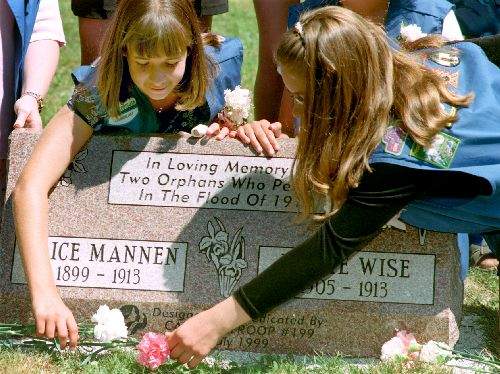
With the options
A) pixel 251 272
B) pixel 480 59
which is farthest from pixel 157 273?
pixel 480 59

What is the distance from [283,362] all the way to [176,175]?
2.60 ft

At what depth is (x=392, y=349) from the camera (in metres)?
3.18

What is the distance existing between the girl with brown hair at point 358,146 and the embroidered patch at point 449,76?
0.7 inches

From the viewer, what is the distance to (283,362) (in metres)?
3.22

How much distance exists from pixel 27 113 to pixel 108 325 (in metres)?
0.96

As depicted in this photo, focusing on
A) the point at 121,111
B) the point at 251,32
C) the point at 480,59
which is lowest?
the point at 251,32

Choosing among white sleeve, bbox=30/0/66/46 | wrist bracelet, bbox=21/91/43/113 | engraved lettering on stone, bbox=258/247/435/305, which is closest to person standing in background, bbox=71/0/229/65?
white sleeve, bbox=30/0/66/46

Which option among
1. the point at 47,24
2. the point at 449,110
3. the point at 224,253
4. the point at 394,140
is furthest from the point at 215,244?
the point at 47,24

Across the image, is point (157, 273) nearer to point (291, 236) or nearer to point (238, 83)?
point (291, 236)

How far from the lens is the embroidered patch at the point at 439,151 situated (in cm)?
298

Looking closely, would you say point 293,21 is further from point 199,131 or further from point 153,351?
point 153,351

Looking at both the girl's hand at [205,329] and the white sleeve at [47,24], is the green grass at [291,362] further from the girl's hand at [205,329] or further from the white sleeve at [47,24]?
the white sleeve at [47,24]

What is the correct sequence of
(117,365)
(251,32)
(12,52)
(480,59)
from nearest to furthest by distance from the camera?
(117,365), (480,59), (12,52), (251,32)

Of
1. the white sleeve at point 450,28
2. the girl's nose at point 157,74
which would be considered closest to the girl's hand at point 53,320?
the girl's nose at point 157,74
